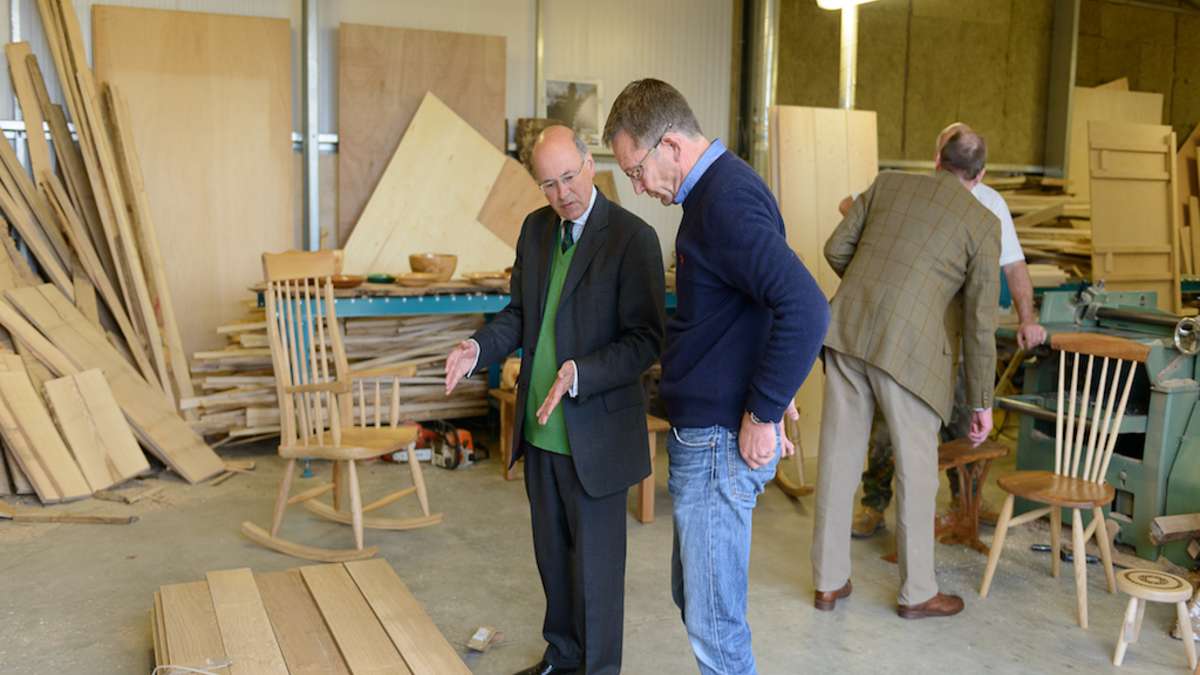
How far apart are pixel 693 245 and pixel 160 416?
466 cm

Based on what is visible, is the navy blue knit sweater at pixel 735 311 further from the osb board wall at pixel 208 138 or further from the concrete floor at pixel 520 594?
the osb board wall at pixel 208 138

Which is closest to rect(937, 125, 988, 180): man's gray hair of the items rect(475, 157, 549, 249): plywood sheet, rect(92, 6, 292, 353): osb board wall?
rect(475, 157, 549, 249): plywood sheet

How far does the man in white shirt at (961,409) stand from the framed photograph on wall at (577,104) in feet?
12.4

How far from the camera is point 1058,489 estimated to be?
14.3 feet

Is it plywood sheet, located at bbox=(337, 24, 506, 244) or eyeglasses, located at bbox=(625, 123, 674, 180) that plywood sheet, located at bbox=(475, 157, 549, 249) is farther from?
eyeglasses, located at bbox=(625, 123, 674, 180)

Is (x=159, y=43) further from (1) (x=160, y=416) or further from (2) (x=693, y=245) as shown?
(2) (x=693, y=245)

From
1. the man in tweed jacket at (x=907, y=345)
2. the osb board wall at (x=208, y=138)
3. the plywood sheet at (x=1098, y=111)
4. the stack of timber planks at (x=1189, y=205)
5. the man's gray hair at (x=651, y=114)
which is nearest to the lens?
the man's gray hair at (x=651, y=114)

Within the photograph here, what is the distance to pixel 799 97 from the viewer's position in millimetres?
9469

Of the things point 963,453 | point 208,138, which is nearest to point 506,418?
point 963,453

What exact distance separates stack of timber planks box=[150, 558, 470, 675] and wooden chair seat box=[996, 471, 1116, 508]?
2.47 m

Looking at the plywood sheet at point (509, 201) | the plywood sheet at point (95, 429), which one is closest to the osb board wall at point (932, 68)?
the plywood sheet at point (509, 201)

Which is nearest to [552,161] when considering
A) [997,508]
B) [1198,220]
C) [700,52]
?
[997,508]

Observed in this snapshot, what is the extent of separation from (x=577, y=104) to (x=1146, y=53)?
256 inches

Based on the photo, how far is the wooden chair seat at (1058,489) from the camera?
4.23 m
